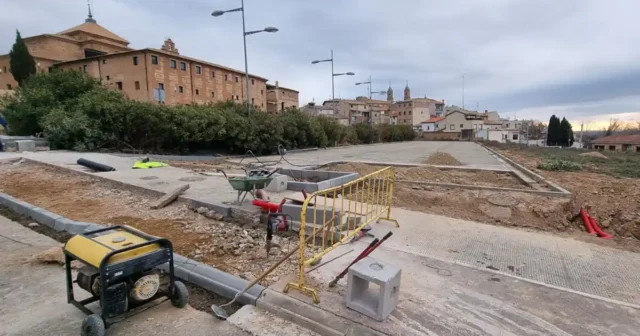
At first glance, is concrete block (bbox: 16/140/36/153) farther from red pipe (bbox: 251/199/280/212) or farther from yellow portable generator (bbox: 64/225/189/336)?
yellow portable generator (bbox: 64/225/189/336)

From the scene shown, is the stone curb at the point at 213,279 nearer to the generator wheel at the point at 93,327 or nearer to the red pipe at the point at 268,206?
the generator wheel at the point at 93,327

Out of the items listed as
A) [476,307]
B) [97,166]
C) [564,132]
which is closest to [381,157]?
[97,166]

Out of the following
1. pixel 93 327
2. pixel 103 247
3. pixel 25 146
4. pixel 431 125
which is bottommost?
pixel 93 327

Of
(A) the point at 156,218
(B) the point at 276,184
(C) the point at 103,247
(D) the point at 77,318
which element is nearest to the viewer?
(C) the point at 103,247

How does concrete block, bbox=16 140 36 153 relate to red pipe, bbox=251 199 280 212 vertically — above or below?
above

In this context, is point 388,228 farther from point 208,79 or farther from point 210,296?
point 208,79

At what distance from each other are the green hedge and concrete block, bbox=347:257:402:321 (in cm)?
1483

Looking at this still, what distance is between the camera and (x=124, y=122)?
50.9ft

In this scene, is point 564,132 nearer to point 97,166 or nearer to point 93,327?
point 97,166

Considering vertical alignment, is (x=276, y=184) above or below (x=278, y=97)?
below

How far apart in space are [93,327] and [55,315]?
72 centimetres

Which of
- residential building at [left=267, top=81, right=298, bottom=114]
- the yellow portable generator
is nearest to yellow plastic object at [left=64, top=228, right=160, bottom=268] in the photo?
the yellow portable generator

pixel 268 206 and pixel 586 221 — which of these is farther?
pixel 586 221

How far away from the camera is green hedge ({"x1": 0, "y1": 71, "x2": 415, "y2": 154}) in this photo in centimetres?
1508
